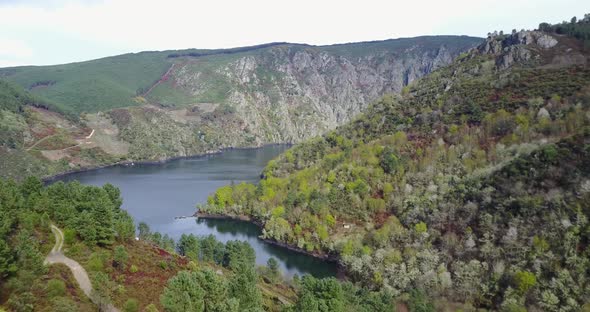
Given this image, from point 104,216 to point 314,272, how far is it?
42407mm

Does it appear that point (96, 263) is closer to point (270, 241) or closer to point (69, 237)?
point (69, 237)

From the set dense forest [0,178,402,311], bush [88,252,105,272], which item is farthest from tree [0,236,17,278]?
bush [88,252,105,272]

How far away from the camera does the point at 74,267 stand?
46594mm

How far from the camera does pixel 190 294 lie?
130 ft

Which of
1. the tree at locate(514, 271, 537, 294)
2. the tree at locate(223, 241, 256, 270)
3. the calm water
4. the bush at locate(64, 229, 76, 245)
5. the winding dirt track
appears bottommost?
the calm water

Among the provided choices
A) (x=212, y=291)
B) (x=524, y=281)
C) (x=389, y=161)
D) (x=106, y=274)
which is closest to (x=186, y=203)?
(x=389, y=161)

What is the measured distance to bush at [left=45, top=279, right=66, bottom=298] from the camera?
38.3 m

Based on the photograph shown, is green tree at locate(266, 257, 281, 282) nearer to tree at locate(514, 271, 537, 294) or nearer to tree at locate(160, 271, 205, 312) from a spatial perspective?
tree at locate(160, 271, 205, 312)

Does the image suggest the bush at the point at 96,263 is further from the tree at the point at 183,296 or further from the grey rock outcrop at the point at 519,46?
the grey rock outcrop at the point at 519,46

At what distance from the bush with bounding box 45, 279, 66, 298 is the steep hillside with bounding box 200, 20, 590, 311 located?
1835 inches

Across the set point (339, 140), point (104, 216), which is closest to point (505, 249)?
point (104, 216)

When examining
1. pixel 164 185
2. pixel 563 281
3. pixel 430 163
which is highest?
pixel 430 163

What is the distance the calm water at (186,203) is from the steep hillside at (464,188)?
15.5 ft

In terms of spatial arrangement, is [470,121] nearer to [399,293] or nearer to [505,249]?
[505,249]
